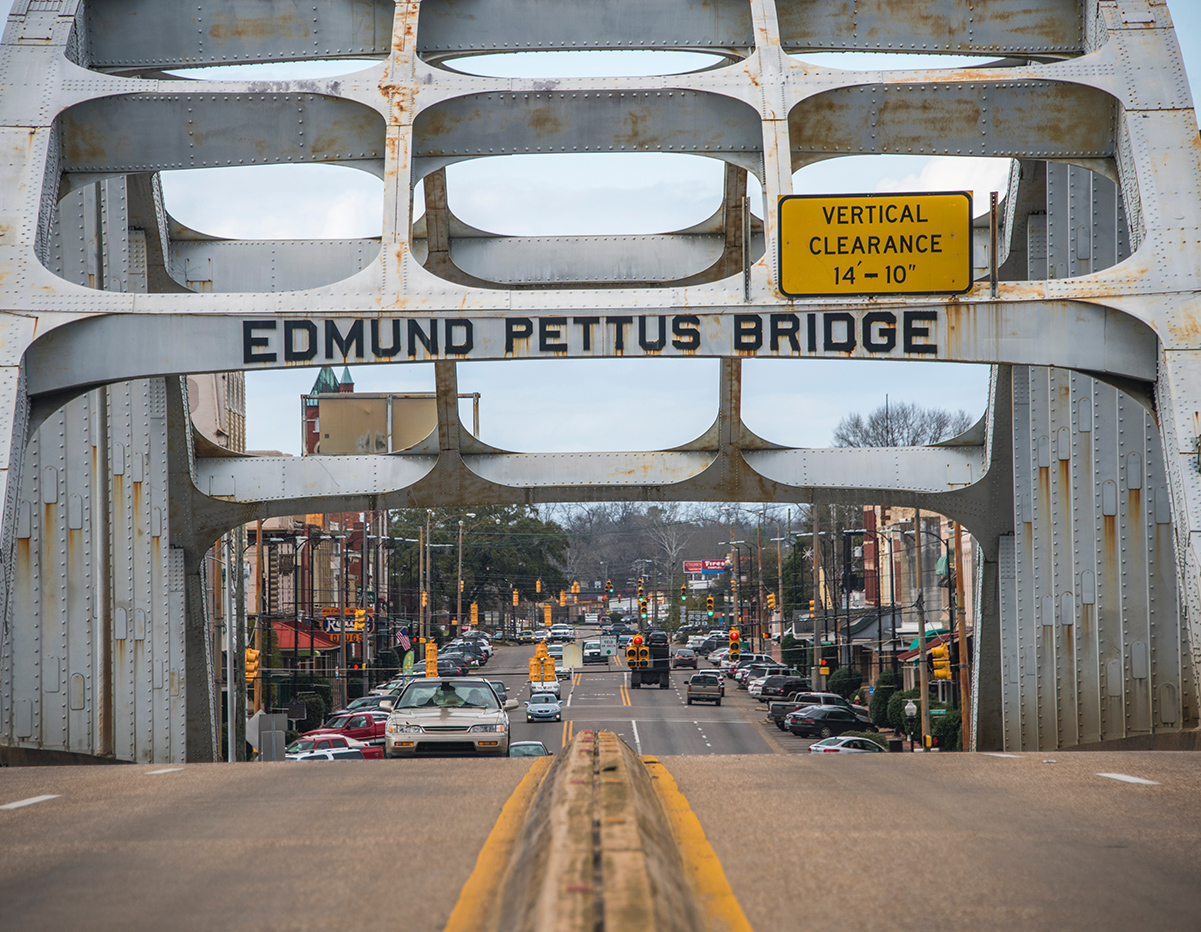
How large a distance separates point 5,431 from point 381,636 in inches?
2968

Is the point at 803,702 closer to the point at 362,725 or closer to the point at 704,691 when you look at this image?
the point at 704,691

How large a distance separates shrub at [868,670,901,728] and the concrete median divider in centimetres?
4547

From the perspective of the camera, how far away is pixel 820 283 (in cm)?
1405

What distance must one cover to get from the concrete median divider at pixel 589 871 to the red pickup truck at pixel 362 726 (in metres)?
34.4

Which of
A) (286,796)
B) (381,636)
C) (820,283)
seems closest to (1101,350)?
(820,283)

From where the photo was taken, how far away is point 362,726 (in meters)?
42.4

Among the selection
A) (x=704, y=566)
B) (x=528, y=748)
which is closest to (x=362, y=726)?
(x=528, y=748)

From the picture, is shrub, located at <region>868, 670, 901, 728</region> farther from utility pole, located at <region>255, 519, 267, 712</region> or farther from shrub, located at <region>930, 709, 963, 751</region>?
utility pole, located at <region>255, 519, 267, 712</region>

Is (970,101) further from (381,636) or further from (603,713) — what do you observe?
(381,636)

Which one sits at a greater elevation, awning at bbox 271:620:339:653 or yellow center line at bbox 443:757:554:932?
yellow center line at bbox 443:757:554:932

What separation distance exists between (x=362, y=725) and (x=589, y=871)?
39.2 meters

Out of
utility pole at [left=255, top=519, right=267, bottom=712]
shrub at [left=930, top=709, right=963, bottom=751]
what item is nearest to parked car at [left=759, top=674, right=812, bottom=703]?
shrub at [left=930, top=709, right=963, bottom=751]

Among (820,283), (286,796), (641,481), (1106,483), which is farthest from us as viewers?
(641,481)

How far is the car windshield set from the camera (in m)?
16.4
